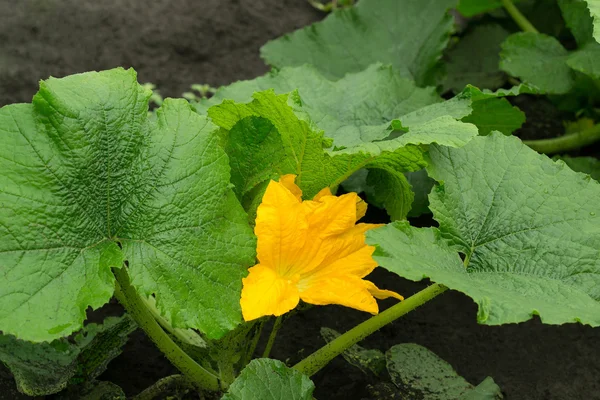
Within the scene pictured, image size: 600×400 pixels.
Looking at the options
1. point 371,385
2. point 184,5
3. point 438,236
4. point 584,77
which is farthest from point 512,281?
point 184,5

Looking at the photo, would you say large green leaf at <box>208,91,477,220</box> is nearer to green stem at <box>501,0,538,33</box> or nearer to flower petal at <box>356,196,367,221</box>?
flower petal at <box>356,196,367,221</box>

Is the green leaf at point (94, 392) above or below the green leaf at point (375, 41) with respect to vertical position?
below

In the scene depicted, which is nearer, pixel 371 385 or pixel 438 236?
pixel 438 236

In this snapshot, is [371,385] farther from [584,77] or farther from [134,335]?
[584,77]

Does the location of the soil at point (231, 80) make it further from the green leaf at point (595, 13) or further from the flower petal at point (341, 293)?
the green leaf at point (595, 13)

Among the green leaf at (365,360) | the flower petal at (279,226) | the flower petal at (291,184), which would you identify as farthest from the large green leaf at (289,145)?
the green leaf at (365,360)

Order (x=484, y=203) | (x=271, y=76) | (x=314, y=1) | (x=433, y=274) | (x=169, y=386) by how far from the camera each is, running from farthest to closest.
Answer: (x=314, y=1), (x=271, y=76), (x=169, y=386), (x=484, y=203), (x=433, y=274)
